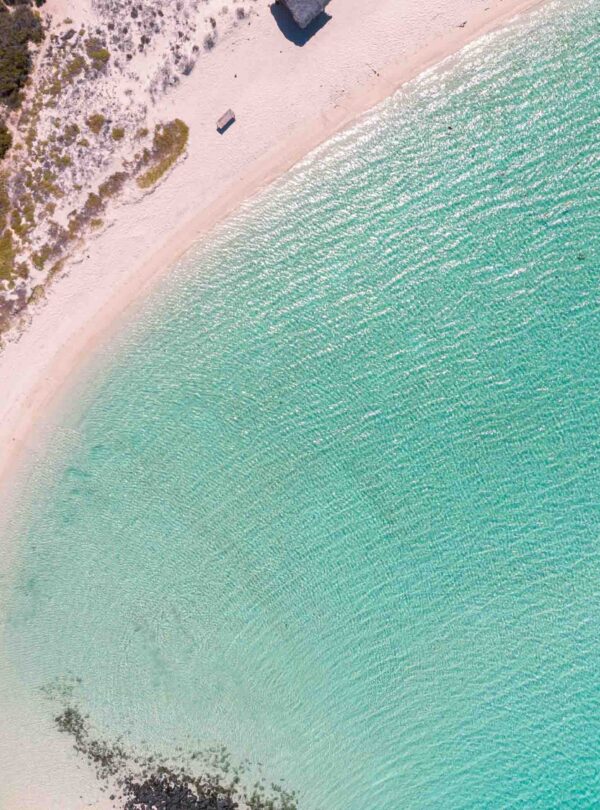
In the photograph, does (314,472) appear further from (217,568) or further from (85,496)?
(85,496)

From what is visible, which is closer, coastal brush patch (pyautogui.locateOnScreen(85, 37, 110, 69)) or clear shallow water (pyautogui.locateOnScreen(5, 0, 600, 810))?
coastal brush patch (pyautogui.locateOnScreen(85, 37, 110, 69))

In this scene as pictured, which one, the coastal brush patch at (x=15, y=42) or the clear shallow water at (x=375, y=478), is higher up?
the coastal brush patch at (x=15, y=42)

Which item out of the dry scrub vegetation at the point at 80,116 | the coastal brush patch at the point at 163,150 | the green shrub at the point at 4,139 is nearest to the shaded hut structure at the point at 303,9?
the dry scrub vegetation at the point at 80,116

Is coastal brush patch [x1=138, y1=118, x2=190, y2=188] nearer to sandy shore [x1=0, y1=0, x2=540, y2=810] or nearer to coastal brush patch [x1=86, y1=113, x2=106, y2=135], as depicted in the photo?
sandy shore [x1=0, y1=0, x2=540, y2=810]

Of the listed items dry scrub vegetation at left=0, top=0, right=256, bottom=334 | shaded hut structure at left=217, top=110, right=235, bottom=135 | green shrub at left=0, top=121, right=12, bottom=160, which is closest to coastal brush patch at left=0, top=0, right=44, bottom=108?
dry scrub vegetation at left=0, top=0, right=256, bottom=334

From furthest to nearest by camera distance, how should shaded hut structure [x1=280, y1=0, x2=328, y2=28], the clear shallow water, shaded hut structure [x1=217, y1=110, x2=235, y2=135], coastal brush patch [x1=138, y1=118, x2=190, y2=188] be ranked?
1. the clear shallow water
2. coastal brush patch [x1=138, y1=118, x2=190, y2=188]
3. shaded hut structure [x1=217, y1=110, x2=235, y2=135]
4. shaded hut structure [x1=280, y1=0, x2=328, y2=28]

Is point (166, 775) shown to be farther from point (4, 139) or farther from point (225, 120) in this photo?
point (225, 120)

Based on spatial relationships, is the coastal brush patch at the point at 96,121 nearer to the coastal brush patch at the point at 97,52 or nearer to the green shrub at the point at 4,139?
the coastal brush patch at the point at 97,52

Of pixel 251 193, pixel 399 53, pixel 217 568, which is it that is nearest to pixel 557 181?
pixel 399 53
